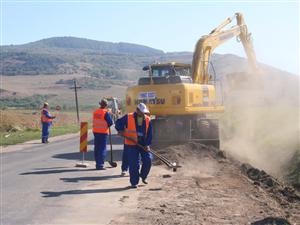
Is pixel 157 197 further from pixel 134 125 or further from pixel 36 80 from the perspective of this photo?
pixel 36 80

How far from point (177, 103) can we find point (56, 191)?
23.6ft

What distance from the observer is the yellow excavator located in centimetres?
1781

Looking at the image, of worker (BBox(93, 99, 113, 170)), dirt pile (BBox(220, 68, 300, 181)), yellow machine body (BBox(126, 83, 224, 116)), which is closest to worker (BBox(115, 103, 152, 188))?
worker (BBox(93, 99, 113, 170))

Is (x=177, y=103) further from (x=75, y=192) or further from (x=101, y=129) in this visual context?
(x=75, y=192)

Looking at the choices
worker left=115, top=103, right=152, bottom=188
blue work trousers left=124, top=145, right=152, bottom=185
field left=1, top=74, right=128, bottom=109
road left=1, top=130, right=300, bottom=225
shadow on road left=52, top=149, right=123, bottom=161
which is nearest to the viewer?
road left=1, top=130, right=300, bottom=225

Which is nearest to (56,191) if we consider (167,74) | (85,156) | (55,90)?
(85,156)

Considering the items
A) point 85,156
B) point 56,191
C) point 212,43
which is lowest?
point 85,156

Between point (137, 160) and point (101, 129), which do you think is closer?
point (137, 160)

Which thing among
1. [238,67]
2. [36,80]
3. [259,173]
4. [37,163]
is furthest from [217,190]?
[36,80]

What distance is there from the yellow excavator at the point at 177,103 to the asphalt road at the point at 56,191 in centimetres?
205

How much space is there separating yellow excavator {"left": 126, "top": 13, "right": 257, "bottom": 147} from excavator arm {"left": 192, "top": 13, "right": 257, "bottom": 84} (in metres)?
0.05

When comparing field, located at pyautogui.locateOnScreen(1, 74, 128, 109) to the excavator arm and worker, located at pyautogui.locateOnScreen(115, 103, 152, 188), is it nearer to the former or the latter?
the excavator arm

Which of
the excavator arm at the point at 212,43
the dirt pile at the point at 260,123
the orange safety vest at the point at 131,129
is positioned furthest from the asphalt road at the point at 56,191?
the dirt pile at the point at 260,123

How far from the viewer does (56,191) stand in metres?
11.4
